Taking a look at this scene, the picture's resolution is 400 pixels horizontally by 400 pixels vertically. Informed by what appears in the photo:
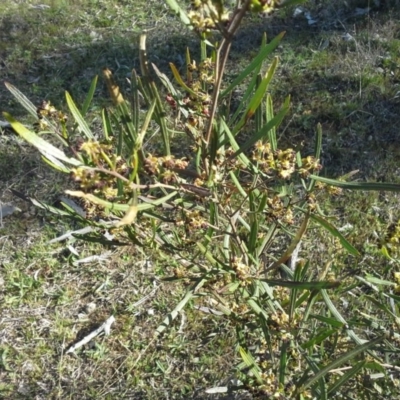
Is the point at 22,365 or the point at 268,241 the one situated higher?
the point at 268,241

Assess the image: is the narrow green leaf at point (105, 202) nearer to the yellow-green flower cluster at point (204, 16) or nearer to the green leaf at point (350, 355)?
the yellow-green flower cluster at point (204, 16)

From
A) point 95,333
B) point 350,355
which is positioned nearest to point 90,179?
point 350,355

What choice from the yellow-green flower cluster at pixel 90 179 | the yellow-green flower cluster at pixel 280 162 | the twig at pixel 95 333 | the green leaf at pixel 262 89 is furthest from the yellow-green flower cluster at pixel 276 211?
the twig at pixel 95 333

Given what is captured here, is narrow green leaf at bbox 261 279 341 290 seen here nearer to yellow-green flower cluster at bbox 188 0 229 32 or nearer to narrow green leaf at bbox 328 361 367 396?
narrow green leaf at bbox 328 361 367 396

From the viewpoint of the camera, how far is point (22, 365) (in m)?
1.98

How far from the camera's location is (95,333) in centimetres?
203

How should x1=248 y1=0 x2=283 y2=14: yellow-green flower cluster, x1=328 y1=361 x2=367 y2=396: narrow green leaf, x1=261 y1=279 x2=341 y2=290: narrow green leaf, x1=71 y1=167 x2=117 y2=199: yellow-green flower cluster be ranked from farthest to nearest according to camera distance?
1. x1=328 y1=361 x2=367 y2=396: narrow green leaf
2. x1=261 y1=279 x2=341 y2=290: narrow green leaf
3. x1=71 y1=167 x2=117 y2=199: yellow-green flower cluster
4. x1=248 y1=0 x2=283 y2=14: yellow-green flower cluster

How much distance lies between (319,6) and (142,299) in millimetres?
2225

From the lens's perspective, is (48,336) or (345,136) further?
(345,136)

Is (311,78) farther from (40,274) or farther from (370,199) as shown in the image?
(40,274)

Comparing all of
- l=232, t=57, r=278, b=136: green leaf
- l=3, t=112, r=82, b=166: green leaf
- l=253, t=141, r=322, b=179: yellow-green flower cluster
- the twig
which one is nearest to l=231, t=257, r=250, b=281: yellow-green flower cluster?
l=253, t=141, r=322, b=179: yellow-green flower cluster

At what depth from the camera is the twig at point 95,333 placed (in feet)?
6.57

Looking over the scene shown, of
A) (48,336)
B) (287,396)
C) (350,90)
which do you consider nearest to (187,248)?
(287,396)

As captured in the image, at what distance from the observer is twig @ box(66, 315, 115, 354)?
6.57 ft
